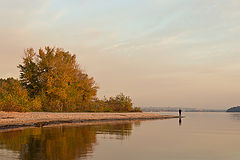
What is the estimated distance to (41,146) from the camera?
1537 cm

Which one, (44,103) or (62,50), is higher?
(62,50)

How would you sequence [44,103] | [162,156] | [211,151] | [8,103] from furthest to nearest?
[44,103], [8,103], [211,151], [162,156]

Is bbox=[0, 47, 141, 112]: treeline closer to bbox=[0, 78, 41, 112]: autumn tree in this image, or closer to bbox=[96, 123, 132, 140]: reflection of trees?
bbox=[0, 78, 41, 112]: autumn tree

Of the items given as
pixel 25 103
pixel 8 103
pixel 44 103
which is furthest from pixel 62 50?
pixel 8 103

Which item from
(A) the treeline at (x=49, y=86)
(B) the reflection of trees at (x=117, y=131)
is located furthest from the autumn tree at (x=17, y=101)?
(B) the reflection of trees at (x=117, y=131)

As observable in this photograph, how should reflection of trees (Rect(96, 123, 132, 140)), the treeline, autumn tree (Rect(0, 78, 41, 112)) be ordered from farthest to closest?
the treeline < autumn tree (Rect(0, 78, 41, 112)) < reflection of trees (Rect(96, 123, 132, 140))

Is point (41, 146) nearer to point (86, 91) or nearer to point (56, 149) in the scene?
point (56, 149)

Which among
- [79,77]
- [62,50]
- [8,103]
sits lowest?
[8,103]

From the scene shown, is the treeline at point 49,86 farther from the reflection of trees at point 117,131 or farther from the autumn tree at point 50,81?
the reflection of trees at point 117,131

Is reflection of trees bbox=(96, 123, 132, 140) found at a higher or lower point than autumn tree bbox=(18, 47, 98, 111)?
lower

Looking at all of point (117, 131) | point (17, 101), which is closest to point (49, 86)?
point (17, 101)

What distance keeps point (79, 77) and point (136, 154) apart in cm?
4704

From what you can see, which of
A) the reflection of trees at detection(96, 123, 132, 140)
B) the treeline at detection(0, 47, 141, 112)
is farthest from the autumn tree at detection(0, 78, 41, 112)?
the reflection of trees at detection(96, 123, 132, 140)

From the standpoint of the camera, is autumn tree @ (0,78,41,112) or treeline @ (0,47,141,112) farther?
treeline @ (0,47,141,112)
